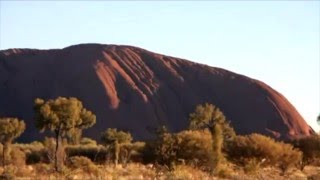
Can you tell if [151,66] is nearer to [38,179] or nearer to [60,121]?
[60,121]

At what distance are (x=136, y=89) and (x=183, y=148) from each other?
94.7 meters

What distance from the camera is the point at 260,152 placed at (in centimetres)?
3688

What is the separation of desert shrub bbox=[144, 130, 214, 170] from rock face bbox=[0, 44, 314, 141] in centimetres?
7837

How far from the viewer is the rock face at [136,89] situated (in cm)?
12212

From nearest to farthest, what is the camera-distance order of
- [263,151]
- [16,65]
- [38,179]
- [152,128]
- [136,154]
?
1. [38,179]
2. [263,151]
3. [136,154]
4. [152,128]
5. [16,65]

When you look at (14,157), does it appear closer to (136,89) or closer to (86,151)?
(86,151)

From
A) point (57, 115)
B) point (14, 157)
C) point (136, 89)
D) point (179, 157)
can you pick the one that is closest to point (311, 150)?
point (179, 157)

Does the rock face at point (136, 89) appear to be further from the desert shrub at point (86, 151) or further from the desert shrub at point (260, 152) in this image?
the desert shrub at point (260, 152)

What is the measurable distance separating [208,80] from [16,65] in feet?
150

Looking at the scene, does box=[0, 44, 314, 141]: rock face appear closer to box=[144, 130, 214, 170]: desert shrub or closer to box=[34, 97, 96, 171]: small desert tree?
box=[34, 97, 96, 171]: small desert tree

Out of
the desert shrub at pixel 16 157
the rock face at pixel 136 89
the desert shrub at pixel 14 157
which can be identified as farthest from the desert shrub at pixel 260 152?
the rock face at pixel 136 89

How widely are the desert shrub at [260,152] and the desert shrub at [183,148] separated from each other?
11.9 ft

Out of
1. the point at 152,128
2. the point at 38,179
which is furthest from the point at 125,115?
the point at 38,179

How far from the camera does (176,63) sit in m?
146
